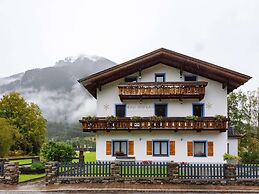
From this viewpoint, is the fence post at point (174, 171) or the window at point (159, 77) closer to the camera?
the fence post at point (174, 171)

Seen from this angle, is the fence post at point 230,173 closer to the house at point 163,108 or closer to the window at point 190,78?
the house at point 163,108

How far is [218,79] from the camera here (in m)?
28.6

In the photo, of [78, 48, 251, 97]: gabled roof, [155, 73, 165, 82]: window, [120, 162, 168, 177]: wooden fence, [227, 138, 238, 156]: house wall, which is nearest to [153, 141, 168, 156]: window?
[155, 73, 165, 82]: window

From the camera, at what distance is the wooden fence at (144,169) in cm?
2214

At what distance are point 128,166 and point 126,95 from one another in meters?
7.26

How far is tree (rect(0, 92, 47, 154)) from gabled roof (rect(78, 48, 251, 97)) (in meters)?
29.7

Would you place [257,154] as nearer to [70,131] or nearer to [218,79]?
[218,79]

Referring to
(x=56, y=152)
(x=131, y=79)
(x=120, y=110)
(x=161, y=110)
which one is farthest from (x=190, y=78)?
(x=56, y=152)

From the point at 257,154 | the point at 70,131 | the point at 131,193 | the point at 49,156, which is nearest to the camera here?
the point at 131,193

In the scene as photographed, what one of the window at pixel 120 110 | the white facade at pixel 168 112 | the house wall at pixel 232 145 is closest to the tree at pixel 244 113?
the house wall at pixel 232 145

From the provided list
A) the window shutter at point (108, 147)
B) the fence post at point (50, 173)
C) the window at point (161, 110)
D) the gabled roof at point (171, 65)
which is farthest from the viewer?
the window at point (161, 110)

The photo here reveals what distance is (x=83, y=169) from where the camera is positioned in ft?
72.9

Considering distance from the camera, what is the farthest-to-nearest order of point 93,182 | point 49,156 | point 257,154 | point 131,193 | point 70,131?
1. point 70,131
2. point 257,154
3. point 49,156
4. point 93,182
5. point 131,193

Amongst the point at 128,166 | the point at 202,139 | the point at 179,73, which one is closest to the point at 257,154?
the point at 202,139
